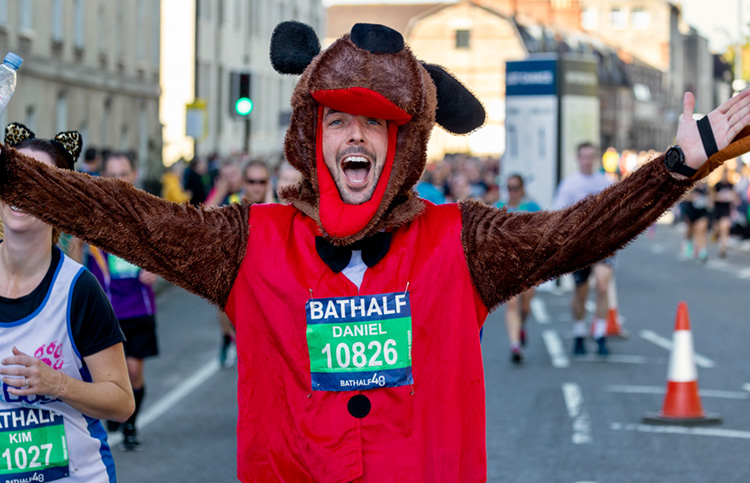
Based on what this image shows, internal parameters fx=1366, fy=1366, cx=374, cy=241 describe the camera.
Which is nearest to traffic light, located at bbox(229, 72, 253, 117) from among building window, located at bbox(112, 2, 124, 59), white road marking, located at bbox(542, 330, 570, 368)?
white road marking, located at bbox(542, 330, 570, 368)

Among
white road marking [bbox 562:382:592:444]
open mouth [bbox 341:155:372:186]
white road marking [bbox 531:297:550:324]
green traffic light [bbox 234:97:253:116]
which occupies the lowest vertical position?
white road marking [bbox 562:382:592:444]

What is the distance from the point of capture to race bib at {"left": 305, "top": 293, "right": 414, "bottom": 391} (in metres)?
3.69

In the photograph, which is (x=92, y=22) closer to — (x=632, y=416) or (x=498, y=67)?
(x=632, y=416)

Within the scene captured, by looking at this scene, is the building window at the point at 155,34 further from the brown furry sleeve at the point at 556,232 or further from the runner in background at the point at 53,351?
the brown furry sleeve at the point at 556,232

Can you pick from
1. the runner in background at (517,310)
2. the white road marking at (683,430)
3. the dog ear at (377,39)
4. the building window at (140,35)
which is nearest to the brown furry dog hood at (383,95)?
the dog ear at (377,39)

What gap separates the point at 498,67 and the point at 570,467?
80399mm

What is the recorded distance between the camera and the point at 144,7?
1457 inches

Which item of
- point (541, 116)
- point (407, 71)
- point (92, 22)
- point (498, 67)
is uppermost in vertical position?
point (498, 67)

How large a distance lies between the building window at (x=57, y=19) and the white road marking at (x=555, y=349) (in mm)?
16875

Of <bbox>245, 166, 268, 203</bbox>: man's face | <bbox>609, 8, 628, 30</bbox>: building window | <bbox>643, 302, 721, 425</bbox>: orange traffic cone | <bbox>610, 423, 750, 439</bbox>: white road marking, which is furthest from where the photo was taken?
<bbox>609, 8, 628, 30</bbox>: building window

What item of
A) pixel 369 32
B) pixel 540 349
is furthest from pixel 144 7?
pixel 369 32

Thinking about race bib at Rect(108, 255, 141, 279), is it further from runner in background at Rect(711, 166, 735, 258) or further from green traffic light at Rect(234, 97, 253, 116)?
runner in background at Rect(711, 166, 735, 258)

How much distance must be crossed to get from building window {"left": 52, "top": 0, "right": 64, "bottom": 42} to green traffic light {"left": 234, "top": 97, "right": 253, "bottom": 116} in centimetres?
927

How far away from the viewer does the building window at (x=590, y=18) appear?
122 metres
